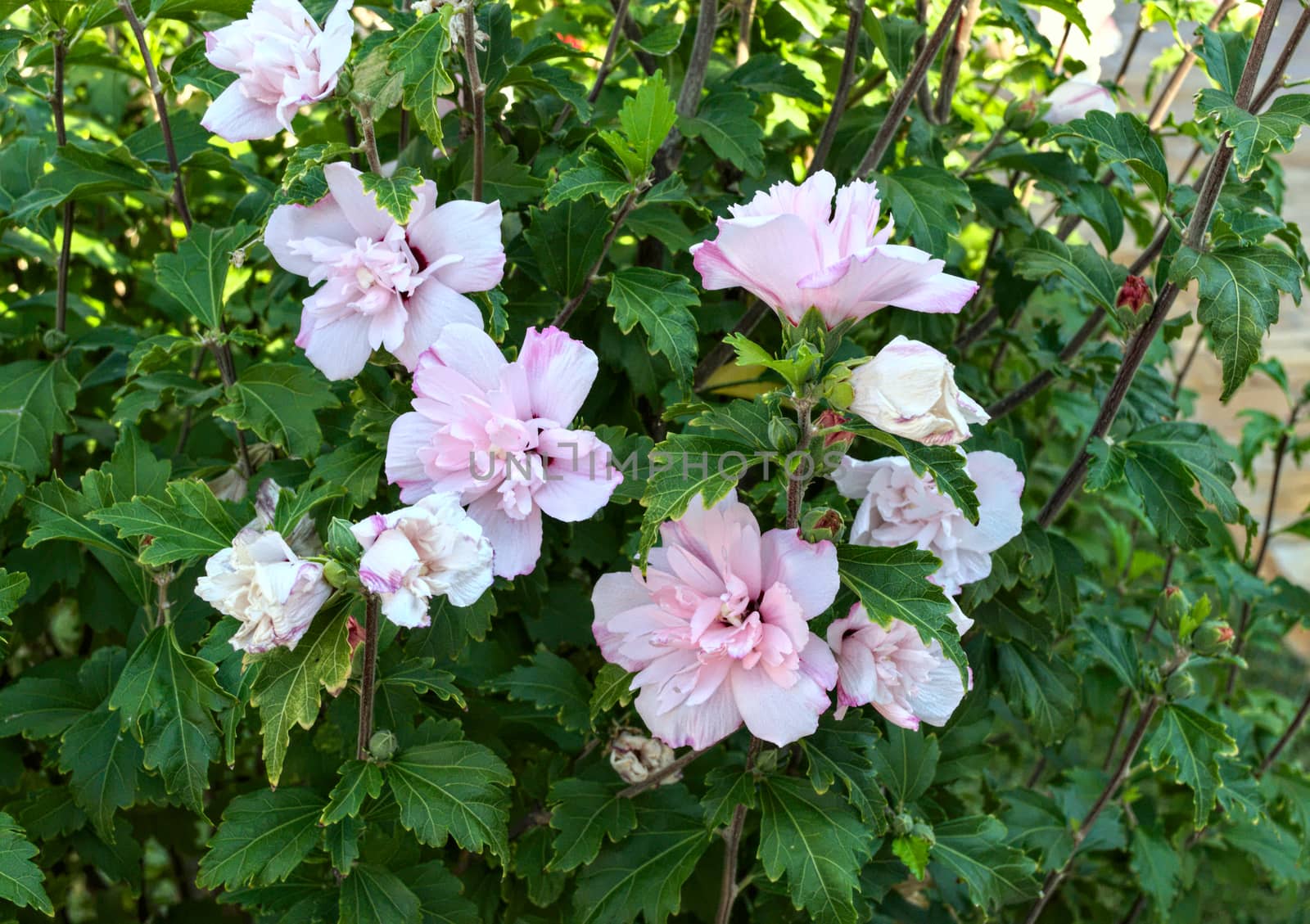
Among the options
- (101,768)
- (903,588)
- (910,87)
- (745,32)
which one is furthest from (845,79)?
(101,768)

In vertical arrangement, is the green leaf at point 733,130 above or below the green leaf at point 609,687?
above

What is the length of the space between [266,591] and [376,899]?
0.46 meters

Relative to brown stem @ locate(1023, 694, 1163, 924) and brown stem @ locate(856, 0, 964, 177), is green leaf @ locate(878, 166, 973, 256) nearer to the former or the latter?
brown stem @ locate(856, 0, 964, 177)

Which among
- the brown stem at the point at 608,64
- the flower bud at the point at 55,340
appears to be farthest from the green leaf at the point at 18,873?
the brown stem at the point at 608,64

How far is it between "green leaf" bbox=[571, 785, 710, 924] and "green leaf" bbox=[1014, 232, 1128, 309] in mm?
739

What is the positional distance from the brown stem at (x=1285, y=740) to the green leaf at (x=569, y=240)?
1.53m

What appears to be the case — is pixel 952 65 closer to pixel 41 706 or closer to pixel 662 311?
pixel 662 311

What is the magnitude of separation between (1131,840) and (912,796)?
25.4 inches

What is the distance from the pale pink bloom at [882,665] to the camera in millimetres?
989

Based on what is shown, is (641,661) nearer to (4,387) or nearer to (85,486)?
(85,486)

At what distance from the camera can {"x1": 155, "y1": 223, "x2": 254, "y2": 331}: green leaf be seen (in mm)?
1272

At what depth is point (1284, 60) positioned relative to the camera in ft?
3.85

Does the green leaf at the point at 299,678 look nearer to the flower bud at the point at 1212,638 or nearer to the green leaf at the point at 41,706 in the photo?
the green leaf at the point at 41,706

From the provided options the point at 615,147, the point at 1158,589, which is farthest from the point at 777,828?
the point at 1158,589
